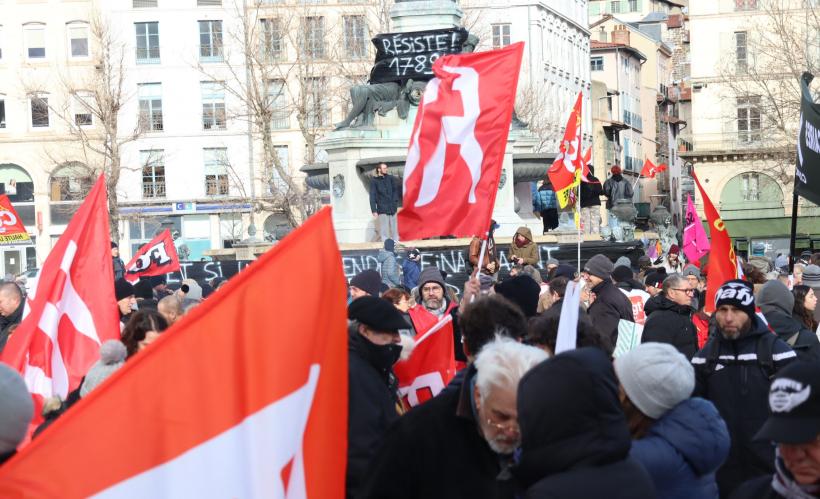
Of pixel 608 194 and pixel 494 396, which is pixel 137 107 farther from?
pixel 494 396

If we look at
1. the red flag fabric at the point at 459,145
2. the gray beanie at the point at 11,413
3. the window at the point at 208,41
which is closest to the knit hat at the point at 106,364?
the gray beanie at the point at 11,413

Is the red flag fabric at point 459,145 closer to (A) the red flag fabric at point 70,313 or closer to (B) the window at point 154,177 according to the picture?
(A) the red flag fabric at point 70,313

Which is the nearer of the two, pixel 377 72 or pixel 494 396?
→ pixel 494 396

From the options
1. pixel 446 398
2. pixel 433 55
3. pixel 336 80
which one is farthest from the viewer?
pixel 336 80

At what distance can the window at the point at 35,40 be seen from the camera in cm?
6875

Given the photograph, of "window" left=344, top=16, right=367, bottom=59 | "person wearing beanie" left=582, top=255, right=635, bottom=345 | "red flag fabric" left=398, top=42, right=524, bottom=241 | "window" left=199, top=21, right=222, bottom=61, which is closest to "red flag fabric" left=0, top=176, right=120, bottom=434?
"red flag fabric" left=398, top=42, right=524, bottom=241

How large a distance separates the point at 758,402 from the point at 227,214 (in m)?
61.2

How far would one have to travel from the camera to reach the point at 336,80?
6109 cm

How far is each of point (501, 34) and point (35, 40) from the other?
2045 centimetres

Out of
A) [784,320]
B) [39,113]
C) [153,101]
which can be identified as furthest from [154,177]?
[784,320]

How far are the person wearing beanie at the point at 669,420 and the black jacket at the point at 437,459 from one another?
585 millimetres

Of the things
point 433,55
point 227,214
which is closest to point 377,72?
point 433,55

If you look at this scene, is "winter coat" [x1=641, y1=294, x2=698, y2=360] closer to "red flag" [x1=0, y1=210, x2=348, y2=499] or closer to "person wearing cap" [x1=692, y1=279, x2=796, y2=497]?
"person wearing cap" [x1=692, y1=279, x2=796, y2=497]

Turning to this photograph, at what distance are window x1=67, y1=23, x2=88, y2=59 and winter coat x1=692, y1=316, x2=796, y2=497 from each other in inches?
2478
